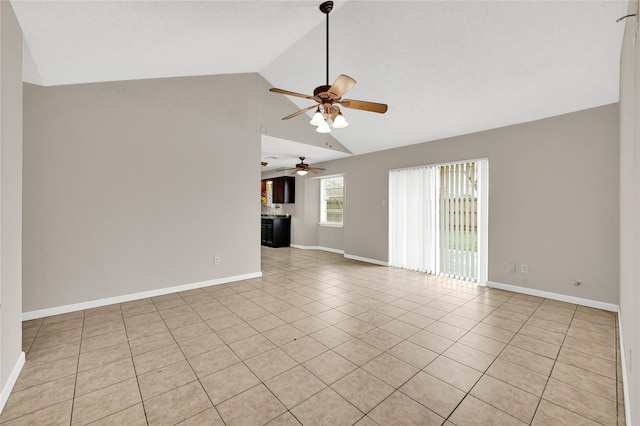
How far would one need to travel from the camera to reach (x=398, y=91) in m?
4.04

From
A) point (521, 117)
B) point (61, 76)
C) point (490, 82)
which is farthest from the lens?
point (521, 117)

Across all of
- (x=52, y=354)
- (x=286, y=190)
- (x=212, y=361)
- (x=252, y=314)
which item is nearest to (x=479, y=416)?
(x=212, y=361)

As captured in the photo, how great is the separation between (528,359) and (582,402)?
0.51m

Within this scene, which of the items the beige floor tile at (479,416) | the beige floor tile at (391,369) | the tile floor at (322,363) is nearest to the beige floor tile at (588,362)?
the tile floor at (322,363)

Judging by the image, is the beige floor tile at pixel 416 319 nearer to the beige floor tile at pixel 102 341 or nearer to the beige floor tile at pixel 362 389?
the beige floor tile at pixel 362 389

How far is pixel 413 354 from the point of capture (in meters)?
2.35

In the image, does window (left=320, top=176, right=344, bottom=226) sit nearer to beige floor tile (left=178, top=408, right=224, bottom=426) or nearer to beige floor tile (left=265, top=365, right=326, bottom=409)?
beige floor tile (left=265, top=365, right=326, bottom=409)

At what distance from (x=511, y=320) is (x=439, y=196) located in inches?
98.9

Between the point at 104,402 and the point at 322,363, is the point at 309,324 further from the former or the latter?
the point at 104,402

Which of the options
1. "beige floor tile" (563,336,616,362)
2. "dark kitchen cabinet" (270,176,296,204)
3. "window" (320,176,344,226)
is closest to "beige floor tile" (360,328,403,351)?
"beige floor tile" (563,336,616,362)

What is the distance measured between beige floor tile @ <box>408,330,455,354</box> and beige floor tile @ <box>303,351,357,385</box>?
78cm

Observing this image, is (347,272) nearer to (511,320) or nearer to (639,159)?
(511,320)

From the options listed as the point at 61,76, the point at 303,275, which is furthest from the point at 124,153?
the point at 303,275

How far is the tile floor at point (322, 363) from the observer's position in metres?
1.68
